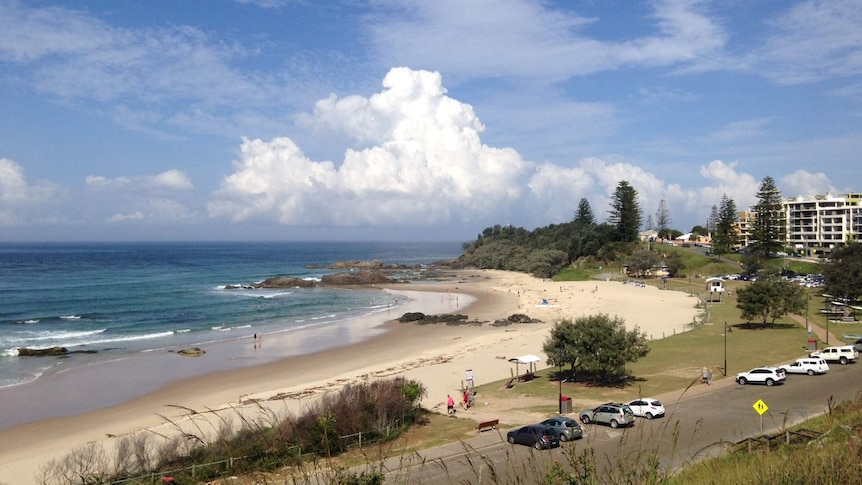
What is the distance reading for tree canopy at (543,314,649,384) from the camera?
29.5 m

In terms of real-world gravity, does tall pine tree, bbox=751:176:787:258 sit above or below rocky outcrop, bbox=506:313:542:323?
above

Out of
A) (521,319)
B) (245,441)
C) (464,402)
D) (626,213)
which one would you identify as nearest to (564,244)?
(626,213)

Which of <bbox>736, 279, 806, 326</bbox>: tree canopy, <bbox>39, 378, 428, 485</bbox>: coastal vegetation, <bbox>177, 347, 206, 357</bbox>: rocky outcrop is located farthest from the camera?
<bbox>177, 347, 206, 357</bbox>: rocky outcrop

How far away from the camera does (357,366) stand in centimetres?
4094

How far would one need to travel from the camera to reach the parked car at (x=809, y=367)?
1172 inches

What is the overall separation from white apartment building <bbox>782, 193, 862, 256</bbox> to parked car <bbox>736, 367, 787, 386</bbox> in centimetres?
9090

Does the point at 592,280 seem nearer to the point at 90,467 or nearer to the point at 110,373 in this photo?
the point at 110,373

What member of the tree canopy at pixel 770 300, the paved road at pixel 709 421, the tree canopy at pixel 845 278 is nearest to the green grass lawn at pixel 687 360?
the tree canopy at pixel 770 300

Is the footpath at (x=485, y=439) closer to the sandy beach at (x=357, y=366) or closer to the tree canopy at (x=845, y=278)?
the sandy beach at (x=357, y=366)

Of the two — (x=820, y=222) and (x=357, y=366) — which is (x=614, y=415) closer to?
(x=357, y=366)

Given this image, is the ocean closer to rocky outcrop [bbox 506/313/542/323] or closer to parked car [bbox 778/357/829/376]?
rocky outcrop [bbox 506/313/542/323]

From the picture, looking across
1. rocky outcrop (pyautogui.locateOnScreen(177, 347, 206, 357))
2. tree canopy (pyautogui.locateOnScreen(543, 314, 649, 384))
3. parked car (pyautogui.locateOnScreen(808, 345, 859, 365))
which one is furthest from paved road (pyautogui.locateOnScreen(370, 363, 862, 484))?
rocky outcrop (pyautogui.locateOnScreen(177, 347, 206, 357))

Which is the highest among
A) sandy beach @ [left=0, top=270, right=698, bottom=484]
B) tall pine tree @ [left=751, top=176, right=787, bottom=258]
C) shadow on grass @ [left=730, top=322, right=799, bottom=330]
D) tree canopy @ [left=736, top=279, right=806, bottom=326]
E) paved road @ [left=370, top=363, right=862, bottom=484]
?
tall pine tree @ [left=751, top=176, right=787, bottom=258]

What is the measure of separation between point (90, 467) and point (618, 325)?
77.6 ft
